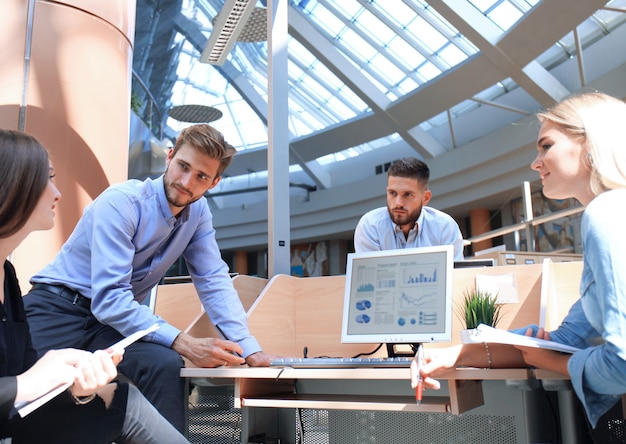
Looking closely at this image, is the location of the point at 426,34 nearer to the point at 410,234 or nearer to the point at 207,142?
the point at 410,234

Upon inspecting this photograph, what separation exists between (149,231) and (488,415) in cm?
122

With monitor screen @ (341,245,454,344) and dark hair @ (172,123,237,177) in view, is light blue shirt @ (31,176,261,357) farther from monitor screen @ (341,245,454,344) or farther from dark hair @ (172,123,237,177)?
monitor screen @ (341,245,454,344)

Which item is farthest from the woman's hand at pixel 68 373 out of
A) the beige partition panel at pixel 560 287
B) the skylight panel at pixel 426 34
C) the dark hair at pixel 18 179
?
the skylight panel at pixel 426 34

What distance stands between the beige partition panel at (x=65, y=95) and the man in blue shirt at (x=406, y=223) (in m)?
1.44

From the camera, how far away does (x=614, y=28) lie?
29.9 ft

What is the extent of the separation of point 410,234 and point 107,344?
4.77 ft

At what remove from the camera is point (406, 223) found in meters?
2.73

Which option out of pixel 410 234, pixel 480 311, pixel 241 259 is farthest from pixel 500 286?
pixel 241 259

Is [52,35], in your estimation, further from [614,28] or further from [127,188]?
[614,28]

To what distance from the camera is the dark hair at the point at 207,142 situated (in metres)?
2.02

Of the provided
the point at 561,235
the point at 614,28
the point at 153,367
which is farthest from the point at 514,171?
the point at 153,367

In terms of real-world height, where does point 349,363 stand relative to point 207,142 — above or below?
below

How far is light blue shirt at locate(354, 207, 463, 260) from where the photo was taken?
2680 millimetres

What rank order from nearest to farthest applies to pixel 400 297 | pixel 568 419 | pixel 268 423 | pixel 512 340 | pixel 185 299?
1. pixel 512 340
2. pixel 568 419
3. pixel 400 297
4. pixel 268 423
5. pixel 185 299
